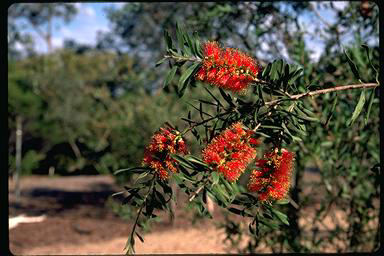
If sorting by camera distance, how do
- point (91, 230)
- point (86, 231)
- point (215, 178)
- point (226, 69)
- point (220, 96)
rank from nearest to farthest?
point (215, 178), point (226, 69), point (220, 96), point (86, 231), point (91, 230)

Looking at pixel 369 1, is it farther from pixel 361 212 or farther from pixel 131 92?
pixel 131 92

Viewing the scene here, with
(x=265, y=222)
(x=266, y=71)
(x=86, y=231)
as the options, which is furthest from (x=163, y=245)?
(x=266, y=71)

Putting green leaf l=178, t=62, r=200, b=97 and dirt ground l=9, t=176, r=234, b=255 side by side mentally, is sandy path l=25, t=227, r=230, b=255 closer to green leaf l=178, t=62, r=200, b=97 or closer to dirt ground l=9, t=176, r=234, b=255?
dirt ground l=9, t=176, r=234, b=255

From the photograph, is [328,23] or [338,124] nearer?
[338,124]

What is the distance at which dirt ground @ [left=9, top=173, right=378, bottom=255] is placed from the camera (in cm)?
805

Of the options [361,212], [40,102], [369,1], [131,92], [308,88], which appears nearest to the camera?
[308,88]

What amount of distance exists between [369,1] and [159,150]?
2456 millimetres

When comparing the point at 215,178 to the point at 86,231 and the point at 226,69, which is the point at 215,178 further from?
the point at 86,231

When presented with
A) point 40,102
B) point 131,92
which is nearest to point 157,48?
point 40,102

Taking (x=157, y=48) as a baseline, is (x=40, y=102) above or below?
below

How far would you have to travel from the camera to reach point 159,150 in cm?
155

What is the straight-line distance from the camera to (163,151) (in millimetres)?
1552

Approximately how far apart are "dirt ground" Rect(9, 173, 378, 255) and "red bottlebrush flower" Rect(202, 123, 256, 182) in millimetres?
3275

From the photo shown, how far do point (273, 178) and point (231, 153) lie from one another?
19cm
